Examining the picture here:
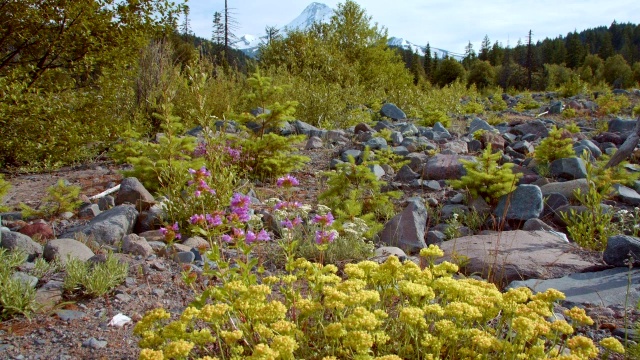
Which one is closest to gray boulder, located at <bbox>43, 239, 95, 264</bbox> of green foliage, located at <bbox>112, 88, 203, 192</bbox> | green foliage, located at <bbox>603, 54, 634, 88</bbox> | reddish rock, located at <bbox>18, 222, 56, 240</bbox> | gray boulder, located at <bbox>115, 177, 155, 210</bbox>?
reddish rock, located at <bbox>18, 222, 56, 240</bbox>

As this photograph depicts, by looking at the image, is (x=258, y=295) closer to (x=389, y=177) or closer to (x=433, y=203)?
(x=433, y=203)

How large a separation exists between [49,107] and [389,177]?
4245mm

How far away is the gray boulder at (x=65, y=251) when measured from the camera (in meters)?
3.00

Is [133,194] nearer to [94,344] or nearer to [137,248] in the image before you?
[137,248]

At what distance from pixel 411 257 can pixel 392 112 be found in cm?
865

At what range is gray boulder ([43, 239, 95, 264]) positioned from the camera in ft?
9.83

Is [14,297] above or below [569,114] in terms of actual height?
below

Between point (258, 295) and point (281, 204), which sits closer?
point (258, 295)

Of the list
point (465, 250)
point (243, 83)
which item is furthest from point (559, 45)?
point (465, 250)

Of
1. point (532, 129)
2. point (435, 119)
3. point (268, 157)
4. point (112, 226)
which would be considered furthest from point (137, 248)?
point (532, 129)

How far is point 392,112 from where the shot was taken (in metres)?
11.8

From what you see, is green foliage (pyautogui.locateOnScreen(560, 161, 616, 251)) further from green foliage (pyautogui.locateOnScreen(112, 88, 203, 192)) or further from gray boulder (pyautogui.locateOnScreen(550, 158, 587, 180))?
green foliage (pyautogui.locateOnScreen(112, 88, 203, 192))

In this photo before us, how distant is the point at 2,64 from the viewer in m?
6.05

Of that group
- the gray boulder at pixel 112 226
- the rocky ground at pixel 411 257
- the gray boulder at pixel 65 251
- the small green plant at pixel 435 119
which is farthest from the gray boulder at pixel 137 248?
the small green plant at pixel 435 119
